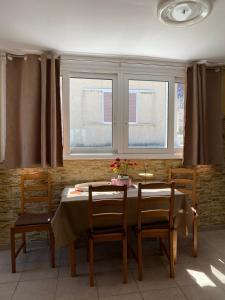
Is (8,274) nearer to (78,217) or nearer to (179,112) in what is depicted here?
(78,217)

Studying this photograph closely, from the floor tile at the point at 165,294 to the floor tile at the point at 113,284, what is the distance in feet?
0.42

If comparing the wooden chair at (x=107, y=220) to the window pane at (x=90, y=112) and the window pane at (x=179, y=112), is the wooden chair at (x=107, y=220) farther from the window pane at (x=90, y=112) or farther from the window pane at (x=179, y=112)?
the window pane at (x=179, y=112)

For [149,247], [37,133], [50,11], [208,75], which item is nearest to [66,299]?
[149,247]

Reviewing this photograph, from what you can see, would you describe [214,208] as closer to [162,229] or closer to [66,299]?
[162,229]

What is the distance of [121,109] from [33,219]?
1.80 metres

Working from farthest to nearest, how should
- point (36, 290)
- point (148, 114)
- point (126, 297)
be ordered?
point (148, 114), point (36, 290), point (126, 297)

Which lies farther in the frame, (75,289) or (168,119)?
(168,119)

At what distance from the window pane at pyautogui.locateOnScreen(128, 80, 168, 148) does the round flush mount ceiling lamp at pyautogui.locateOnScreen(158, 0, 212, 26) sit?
1320 millimetres

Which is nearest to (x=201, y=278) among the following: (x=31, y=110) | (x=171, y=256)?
(x=171, y=256)

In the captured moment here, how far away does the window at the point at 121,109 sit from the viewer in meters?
3.29

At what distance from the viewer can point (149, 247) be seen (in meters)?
3.06

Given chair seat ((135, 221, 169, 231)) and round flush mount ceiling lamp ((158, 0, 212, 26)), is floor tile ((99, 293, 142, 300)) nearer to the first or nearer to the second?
chair seat ((135, 221, 169, 231))

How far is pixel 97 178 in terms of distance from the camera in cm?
328

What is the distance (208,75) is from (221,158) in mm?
1204
